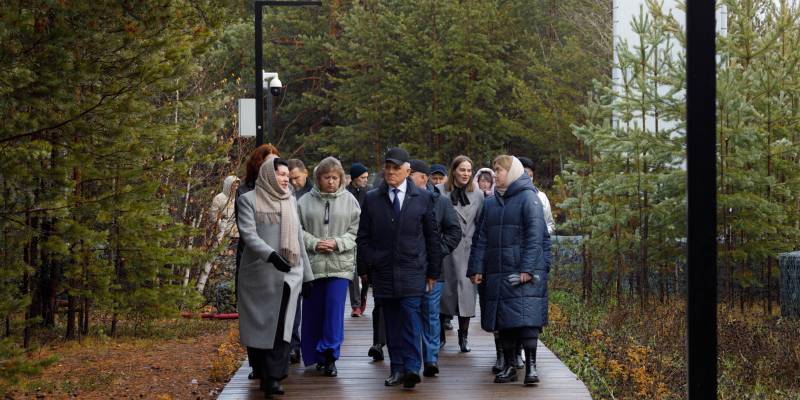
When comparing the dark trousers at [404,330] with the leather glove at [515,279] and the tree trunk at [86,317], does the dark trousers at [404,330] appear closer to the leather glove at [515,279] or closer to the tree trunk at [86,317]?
the leather glove at [515,279]

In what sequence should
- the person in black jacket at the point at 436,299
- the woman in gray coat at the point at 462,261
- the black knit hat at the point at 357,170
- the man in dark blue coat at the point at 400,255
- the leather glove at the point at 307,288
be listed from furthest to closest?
the black knit hat at the point at 357,170 < the woman in gray coat at the point at 462,261 < the person in black jacket at the point at 436,299 < the leather glove at the point at 307,288 < the man in dark blue coat at the point at 400,255

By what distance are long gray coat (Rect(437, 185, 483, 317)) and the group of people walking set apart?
113 centimetres

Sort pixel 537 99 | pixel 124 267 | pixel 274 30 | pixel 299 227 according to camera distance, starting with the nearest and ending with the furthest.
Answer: pixel 299 227 → pixel 124 267 → pixel 537 99 → pixel 274 30

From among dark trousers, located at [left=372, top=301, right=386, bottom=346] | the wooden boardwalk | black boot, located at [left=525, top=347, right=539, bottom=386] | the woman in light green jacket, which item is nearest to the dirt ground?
the wooden boardwalk

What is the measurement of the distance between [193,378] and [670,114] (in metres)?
8.79

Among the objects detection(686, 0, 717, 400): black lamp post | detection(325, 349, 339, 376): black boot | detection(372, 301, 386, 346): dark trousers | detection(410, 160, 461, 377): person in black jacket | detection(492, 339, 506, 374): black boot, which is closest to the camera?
detection(686, 0, 717, 400): black lamp post

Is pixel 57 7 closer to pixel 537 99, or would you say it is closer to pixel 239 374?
pixel 239 374

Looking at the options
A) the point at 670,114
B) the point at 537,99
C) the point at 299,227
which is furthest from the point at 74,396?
the point at 537,99

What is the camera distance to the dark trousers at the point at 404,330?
1014cm

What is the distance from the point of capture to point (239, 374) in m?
11.2

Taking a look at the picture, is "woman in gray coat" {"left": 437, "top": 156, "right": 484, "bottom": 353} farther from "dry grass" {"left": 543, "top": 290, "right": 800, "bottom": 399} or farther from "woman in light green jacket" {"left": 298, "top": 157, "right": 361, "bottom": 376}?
"woman in light green jacket" {"left": 298, "top": 157, "right": 361, "bottom": 376}

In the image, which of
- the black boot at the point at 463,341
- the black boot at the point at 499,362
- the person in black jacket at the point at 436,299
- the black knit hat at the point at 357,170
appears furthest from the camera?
the black knit hat at the point at 357,170

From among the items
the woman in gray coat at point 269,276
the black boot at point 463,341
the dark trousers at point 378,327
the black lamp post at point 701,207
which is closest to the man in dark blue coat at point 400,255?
the woman in gray coat at point 269,276

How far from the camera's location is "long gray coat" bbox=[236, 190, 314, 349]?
957 centimetres
